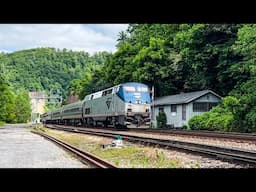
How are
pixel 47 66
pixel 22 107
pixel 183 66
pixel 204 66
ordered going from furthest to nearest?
pixel 22 107 → pixel 47 66 → pixel 183 66 → pixel 204 66

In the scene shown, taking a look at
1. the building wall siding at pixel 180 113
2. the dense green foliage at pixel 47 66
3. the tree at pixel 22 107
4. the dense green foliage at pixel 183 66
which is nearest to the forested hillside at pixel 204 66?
the dense green foliage at pixel 183 66

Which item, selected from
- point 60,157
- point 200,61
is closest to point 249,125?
point 200,61

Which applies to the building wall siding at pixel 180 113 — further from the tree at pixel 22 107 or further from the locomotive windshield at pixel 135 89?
the tree at pixel 22 107

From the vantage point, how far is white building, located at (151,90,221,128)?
108ft

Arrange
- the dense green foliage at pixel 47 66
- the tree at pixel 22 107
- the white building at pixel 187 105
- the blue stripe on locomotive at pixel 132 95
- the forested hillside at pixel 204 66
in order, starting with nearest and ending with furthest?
the forested hillside at pixel 204 66, the blue stripe on locomotive at pixel 132 95, the white building at pixel 187 105, the dense green foliage at pixel 47 66, the tree at pixel 22 107

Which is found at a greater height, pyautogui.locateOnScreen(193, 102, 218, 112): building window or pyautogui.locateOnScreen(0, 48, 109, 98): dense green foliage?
pyautogui.locateOnScreen(0, 48, 109, 98): dense green foliage

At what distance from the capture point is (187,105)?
32.9 metres

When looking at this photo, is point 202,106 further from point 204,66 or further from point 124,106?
point 124,106

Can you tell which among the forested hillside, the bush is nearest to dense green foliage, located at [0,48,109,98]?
the forested hillside

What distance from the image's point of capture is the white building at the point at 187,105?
33.0 m

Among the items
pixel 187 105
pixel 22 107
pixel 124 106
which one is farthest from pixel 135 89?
pixel 22 107

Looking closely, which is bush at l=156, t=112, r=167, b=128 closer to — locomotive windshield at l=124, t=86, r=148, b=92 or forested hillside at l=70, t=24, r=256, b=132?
forested hillside at l=70, t=24, r=256, b=132

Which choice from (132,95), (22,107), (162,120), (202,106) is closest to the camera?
(132,95)

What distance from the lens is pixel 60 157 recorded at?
12.6m
